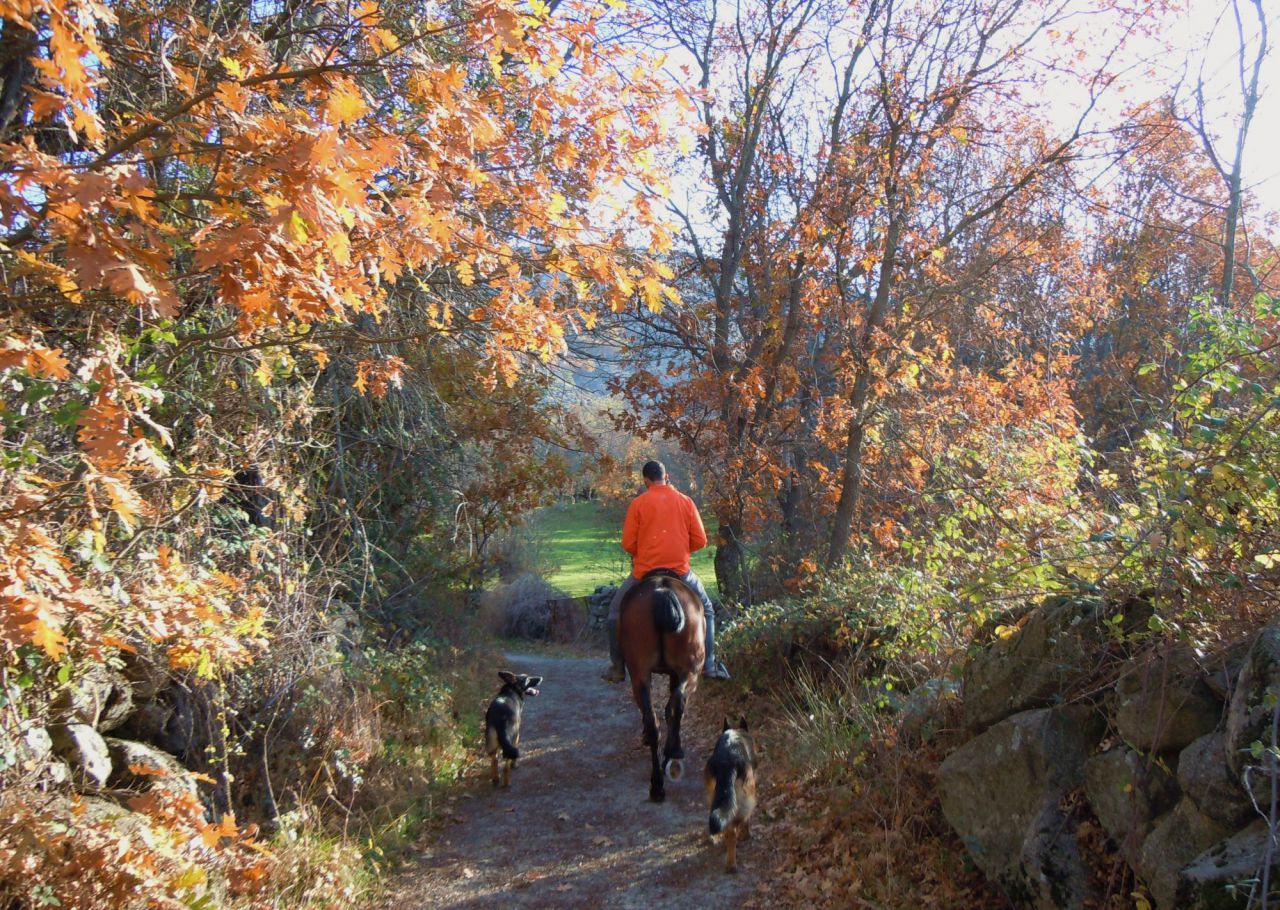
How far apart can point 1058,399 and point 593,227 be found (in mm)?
12182

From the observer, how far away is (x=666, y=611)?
8.30 meters

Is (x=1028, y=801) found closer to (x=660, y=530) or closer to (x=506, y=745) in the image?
(x=660, y=530)

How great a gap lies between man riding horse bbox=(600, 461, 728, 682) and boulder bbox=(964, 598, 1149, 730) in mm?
3315

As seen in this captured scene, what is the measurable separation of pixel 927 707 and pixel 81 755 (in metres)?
5.76

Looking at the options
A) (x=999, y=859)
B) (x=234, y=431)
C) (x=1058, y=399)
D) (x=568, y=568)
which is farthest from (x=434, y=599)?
(x=568, y=568)

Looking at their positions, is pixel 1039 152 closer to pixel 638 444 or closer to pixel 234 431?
pixel 234 431

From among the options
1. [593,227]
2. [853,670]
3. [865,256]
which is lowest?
[853,670]

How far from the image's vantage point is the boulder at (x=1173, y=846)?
394cm

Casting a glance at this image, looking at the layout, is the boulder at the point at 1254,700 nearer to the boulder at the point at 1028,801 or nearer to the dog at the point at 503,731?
the boulder at the point at 1028,801

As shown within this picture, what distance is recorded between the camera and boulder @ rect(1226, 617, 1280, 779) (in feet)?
12.2

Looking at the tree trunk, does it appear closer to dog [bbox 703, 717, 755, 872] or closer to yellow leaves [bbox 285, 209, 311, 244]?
dog [bbox 703, 717, 755, 872]

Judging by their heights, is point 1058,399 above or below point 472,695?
above

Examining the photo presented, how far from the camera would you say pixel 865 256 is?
13422 mm

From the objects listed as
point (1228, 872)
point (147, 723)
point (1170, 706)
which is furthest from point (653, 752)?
point (1228, 872)
